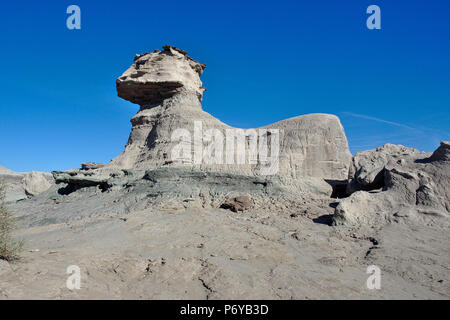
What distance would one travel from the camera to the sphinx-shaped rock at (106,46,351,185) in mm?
9930

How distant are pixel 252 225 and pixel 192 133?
726 centimetres

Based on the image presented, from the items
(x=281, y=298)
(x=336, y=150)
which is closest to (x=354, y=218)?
(x=281, y=298)

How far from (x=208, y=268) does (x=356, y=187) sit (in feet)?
18.2

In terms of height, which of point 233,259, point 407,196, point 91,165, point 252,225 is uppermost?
point 91,165

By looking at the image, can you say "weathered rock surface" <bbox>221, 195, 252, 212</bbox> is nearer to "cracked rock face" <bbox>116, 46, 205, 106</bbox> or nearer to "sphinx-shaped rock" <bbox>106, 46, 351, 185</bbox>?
"sphinx-shaped rock" <bbox>106, 46, 351, 185</bbox>

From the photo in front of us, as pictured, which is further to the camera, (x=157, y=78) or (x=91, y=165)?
(x=91, y=165)

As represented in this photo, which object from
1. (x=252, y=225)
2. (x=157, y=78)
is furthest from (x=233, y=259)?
(x=157, y=78)

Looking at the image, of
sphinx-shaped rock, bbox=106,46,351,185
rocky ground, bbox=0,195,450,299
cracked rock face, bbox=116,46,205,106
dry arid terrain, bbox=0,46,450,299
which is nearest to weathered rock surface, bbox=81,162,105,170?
sphinx-shaped rock, bbox=106,46,351,185

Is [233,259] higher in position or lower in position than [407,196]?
lower

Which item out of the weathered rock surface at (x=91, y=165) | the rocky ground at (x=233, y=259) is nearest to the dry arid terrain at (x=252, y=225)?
the rocky ground at (x=233, y=259)

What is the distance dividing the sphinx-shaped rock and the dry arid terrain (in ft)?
0.23

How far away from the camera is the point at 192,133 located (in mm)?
12961

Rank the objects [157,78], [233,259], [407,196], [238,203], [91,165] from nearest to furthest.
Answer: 1. [233,259]
2. [407,196]
3. [238,203]
4. [157,78]
5. [91,165]

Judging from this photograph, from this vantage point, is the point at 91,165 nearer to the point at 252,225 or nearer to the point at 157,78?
the point at 157,78
